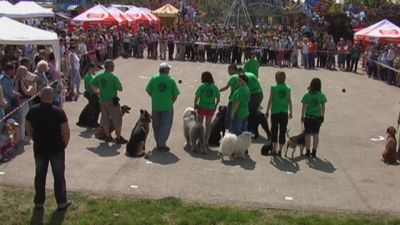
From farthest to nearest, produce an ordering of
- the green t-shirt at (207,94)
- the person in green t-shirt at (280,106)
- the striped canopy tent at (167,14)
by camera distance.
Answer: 1. the striped canopy tent at (167,14)
2. the green t-shirt at (207,94)
3. the person in green t-shirt at (280,106)

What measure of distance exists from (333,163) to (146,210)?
14.6 feet

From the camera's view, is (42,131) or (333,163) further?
(333,163)

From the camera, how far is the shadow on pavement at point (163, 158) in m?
9.43

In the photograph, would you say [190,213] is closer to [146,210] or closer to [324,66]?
[146,210]

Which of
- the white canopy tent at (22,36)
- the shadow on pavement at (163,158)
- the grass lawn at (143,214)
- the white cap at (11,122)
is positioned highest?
the white canopy tent at (22,36)

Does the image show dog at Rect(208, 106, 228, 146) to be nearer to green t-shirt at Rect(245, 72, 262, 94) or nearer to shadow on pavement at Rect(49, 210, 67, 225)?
green t-shirt at Rect(245, 72, 262, 94)

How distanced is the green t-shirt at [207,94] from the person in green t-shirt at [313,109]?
5.65 feet

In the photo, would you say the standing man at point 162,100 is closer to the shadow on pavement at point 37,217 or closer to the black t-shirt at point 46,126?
the black t-shirt at point 46,126

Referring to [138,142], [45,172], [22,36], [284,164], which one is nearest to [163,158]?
[138,142]

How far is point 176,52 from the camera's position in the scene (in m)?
29.9

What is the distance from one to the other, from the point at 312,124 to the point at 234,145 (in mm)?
1635

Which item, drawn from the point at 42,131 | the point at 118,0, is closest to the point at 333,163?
the point at 42,131

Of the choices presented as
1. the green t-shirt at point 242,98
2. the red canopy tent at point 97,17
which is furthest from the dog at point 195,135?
the red canopy tent at point 97,17

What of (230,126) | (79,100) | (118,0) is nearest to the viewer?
(230,126)
